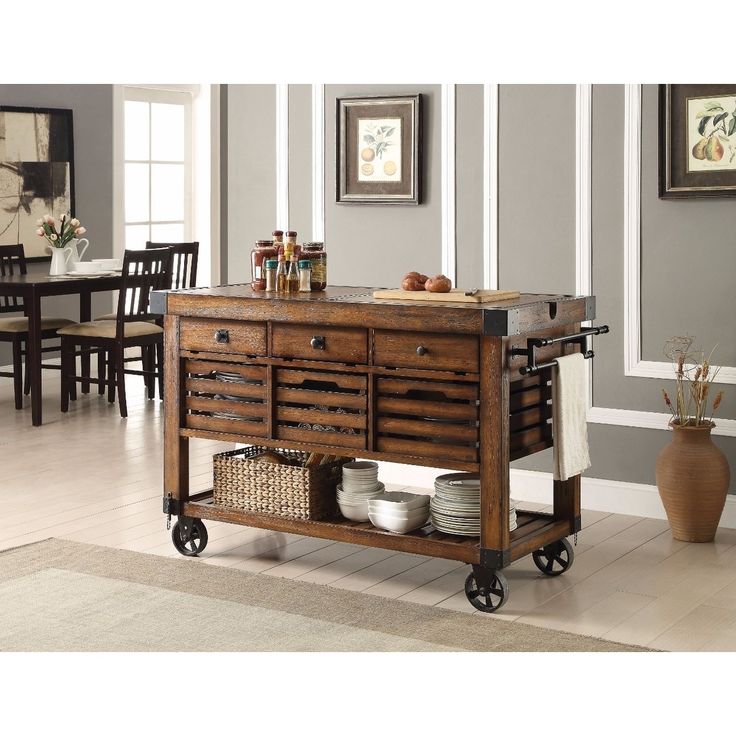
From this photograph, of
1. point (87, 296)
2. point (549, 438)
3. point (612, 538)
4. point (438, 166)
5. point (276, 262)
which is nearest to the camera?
point (549, 438)

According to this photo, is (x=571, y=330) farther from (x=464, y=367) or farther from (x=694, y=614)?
(x=694, y=614)

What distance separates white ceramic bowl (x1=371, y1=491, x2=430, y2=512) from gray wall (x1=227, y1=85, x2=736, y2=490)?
4.12 ft

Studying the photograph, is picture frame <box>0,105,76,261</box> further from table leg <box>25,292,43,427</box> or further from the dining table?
table leg <box>25,292,43,427</box>

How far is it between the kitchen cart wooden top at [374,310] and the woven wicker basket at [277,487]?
52 centimetres

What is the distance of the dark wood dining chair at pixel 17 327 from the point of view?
6934mm

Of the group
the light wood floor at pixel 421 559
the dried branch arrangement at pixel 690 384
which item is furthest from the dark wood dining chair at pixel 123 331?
the dried branch arrangement at pixel 690 384

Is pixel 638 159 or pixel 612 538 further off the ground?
pixel 638 159

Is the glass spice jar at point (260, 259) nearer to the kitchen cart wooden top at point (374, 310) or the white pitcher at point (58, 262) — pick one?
the kitchen cart wooden top at point (374, 310)

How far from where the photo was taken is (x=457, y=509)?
3.49 metres

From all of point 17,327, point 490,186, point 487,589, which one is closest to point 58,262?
point 17,327

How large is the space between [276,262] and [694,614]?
1.74 meters

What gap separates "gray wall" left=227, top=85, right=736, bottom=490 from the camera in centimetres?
436
